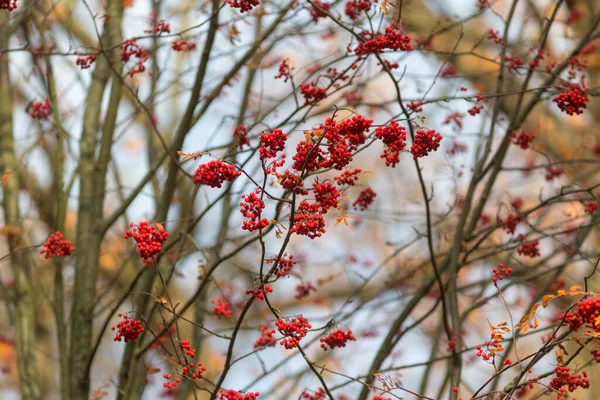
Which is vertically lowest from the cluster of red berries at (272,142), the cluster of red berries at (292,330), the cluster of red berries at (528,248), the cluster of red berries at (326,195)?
the cluster of red berries at (292,330)

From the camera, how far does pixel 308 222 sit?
6.95 feet

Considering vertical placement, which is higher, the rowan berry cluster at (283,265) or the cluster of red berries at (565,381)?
the rowan berry cluster at (283,265)

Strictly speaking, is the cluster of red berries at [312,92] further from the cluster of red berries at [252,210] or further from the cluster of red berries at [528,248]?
the cluster of red berries at [528,248]

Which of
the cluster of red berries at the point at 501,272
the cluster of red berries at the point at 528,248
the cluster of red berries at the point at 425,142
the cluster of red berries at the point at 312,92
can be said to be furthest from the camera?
the cluster of red berries at the point at 528,248

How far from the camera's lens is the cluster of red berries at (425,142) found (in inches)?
92.7

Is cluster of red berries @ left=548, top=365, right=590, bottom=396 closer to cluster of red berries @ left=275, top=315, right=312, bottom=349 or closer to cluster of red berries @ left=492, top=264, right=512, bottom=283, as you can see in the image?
cluster of red berries @ left=492, top=264, right=512, bottom=283

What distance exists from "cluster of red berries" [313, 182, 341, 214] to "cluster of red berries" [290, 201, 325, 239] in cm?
3

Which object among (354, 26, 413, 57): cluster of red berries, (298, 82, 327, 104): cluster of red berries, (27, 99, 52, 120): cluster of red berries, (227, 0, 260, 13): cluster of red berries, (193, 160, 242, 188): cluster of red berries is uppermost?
(27, 99, 52, 120): cluster of red berries

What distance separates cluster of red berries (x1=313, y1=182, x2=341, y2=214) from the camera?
7.20ft

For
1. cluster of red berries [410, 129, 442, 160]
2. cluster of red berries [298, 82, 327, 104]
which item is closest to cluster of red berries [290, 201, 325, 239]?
cluster of red berries [410, 129, 442, 160]

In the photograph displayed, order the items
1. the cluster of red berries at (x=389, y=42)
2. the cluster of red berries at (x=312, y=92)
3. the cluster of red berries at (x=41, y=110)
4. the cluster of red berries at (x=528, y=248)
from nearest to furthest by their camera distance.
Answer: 1. the cluster of red berries at (x=389, y=42)
2. the cluster of red berries at (x=312, y=92)
3. the cluster of red berries at (x=528, y=248)
4. the cluster of red berries at (x=41, y=110)

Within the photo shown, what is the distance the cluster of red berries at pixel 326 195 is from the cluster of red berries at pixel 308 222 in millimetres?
35

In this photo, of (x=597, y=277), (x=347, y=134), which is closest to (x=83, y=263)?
(x=347, y=134)

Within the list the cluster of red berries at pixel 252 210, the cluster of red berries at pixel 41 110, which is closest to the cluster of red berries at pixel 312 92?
the cluster of red berries at pixel 252 210
